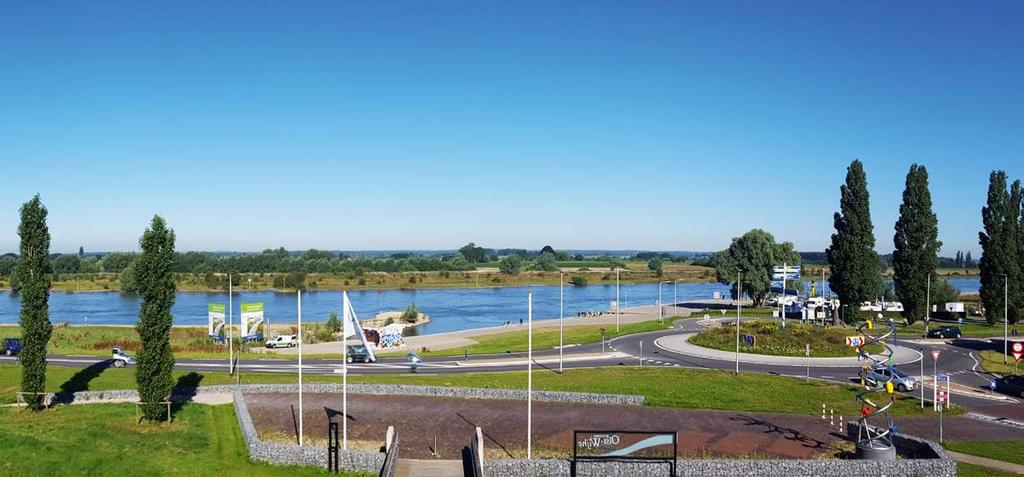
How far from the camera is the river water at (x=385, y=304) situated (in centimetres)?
10862

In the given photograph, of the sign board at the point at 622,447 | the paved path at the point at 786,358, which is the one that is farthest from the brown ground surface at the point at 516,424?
the paved path at the point at 786,358

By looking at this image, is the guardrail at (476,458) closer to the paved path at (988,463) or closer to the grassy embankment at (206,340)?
the paved path at (988,463)

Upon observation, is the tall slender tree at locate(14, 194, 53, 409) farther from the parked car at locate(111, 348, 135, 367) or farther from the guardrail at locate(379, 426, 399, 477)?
the guardrail at locate(379, 426, 399, 477)

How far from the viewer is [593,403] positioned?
124 feet

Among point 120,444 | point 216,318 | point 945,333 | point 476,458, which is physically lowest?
point 120,444

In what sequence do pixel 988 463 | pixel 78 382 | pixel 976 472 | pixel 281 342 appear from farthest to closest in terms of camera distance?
1. pixel 281 342
2. pixel 78 382
3. pixel 988 463
4. pixel 976 472

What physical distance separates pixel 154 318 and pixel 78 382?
53.9ft

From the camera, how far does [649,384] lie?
141 feet

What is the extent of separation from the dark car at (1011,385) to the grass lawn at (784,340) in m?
11.9

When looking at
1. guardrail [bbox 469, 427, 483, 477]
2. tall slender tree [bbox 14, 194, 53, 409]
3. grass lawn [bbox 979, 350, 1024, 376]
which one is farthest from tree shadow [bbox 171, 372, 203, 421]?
grass lawn [bbox 979, 350, 1024, 376]

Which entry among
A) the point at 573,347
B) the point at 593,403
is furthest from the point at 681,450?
the point at 573,347

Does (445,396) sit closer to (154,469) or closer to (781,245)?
(154,469)

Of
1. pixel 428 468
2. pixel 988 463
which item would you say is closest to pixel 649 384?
pixel 988 463

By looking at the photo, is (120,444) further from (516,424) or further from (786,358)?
(786,358)
